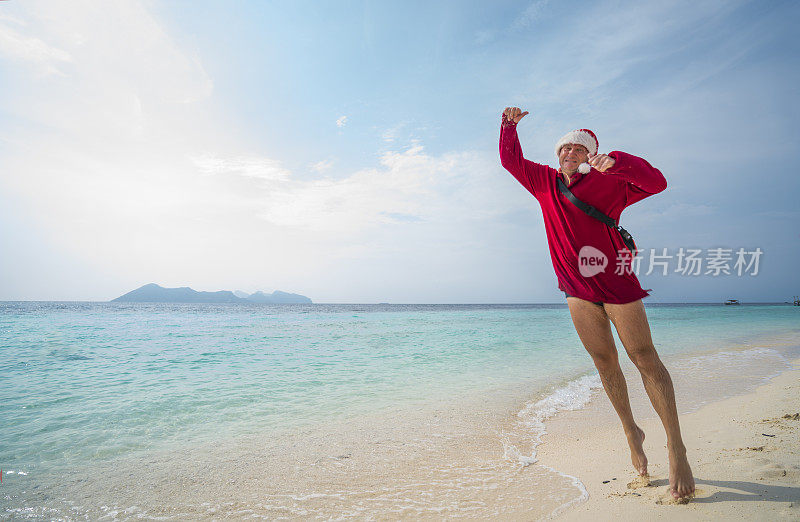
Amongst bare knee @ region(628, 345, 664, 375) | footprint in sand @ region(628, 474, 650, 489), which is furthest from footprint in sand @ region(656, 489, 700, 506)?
bare knee @ region(628, 345, 664, 375)

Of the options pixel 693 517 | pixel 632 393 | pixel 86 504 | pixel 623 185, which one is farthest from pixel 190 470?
pixel 632 393

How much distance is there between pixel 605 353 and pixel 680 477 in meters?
0.69

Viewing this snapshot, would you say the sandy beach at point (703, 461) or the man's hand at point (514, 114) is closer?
the sandy beach at point (703, 461)

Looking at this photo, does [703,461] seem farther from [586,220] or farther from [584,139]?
[584,139]

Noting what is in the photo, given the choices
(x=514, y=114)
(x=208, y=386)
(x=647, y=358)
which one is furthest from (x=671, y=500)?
Answer: (x=208, y=386)

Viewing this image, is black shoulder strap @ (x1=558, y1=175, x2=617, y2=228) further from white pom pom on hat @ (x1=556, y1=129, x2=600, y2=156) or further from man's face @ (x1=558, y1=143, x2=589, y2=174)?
white pom pom on hat @ (x1=556, y1=129, x2=600, y2=156)

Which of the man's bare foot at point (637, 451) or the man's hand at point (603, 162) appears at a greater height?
the man's hand at point (603, 162)

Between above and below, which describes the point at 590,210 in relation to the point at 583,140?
below

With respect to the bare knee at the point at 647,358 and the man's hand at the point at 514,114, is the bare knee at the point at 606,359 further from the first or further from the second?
the man's hand at the point at 514,114

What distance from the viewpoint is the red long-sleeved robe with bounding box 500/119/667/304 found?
2066mm

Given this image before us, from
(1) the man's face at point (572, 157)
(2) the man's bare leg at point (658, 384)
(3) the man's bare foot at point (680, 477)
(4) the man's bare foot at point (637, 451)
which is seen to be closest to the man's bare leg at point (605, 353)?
(4) the man's bare foot at point (637, 451)

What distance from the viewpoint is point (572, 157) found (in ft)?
7.42

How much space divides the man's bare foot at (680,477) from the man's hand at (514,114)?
2.05 metres

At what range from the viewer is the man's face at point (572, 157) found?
7.38 feet
